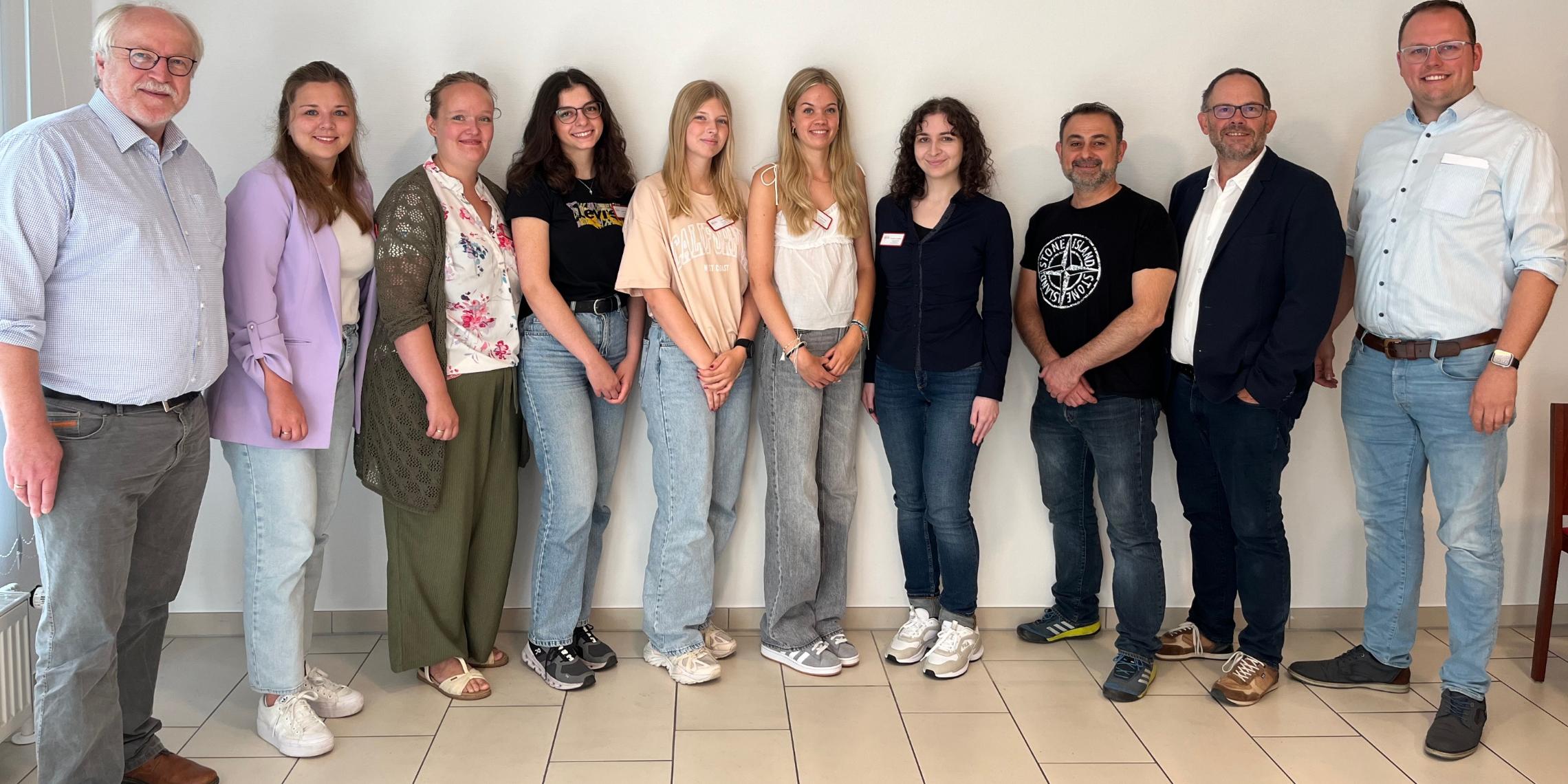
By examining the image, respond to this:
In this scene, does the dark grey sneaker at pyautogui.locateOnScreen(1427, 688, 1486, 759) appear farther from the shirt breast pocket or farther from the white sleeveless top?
the white sleeveless top

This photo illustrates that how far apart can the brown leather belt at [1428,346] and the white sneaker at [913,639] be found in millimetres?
1546

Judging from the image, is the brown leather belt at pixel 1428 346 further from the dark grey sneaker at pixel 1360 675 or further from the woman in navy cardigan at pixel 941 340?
the woman in navy cardigan at pixel 941 340

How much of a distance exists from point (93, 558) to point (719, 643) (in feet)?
5.88

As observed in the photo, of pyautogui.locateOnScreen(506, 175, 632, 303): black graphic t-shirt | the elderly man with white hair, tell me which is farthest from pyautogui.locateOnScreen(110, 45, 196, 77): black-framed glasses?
pyautogui.locateOnScreen(506, 175, 632, 303): black graphic t-shirt

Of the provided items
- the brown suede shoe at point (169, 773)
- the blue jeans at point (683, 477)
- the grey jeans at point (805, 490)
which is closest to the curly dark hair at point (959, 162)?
the grey jeans at point (805, 490)

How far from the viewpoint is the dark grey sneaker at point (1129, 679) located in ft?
10.1

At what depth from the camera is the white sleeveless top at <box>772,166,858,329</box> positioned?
3139 mm

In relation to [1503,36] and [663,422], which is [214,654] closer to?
[663,422]

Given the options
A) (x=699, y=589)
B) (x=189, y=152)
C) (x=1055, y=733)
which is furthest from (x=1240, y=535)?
(x=189, y=152)

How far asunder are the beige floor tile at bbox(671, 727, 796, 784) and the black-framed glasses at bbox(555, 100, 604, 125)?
174 centimetres

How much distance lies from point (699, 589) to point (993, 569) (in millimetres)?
1073

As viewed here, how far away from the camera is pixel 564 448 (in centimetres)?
307

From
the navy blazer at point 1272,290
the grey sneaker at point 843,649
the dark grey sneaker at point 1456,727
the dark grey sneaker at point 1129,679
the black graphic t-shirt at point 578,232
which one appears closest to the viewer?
the dark grey sneaker at point 1456,727

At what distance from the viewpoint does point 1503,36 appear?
3498 mm
